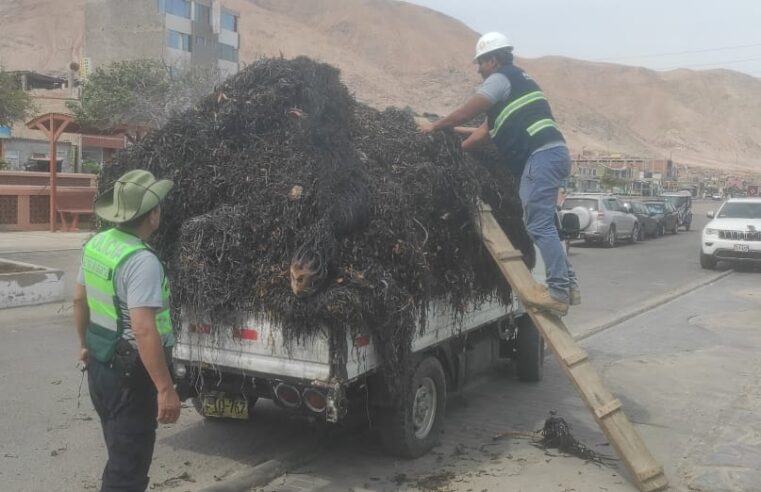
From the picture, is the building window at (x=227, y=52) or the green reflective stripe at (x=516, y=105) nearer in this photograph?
the green reflective stripe at (x=516, y=105)

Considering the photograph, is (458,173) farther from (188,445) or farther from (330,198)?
(188,445)

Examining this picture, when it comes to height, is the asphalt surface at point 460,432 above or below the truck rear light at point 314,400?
below

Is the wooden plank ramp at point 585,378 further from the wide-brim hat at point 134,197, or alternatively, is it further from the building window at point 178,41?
the building window at point 178,41

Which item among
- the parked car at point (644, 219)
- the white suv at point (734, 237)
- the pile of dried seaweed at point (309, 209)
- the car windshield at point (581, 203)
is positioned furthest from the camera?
the parked car at point (644, 219)

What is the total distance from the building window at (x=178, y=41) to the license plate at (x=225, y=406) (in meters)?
83.7

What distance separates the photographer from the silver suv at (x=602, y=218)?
79.8 ft

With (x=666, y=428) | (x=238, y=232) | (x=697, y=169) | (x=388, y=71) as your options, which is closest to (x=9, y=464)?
(x=238, y=232)

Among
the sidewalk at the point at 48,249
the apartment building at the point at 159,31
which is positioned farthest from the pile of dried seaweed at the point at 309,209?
the apartment building at the point at 159,31

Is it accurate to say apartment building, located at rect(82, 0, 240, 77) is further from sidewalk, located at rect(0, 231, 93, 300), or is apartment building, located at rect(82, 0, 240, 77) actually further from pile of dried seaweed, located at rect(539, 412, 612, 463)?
pile of dried seaweed, located at rect(539, 412, 612, 463)

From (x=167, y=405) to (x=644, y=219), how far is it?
93.6 ft

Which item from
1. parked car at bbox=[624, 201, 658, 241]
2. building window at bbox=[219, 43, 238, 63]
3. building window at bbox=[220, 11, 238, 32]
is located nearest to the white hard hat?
parked car at bbox=[624, 201, 658, 241]

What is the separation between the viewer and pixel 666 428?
19.1ft

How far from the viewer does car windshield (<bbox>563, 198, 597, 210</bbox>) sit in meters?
24.9

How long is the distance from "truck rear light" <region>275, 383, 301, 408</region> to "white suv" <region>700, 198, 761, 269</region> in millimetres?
16112
